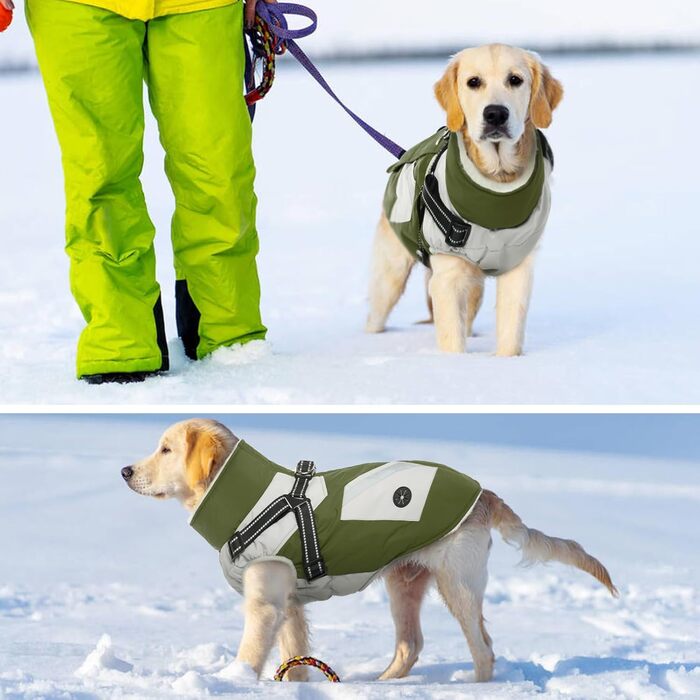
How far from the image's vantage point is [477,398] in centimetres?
373

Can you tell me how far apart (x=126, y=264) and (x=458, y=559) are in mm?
1361

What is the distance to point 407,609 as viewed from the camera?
3441 millimetres

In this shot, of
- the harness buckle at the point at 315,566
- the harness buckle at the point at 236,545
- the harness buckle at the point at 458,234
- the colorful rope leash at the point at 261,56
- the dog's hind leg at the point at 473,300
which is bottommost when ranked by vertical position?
the harness buckle at the point at 315,566

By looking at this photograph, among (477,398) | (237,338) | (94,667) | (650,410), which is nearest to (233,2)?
(237,338)

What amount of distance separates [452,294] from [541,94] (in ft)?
2.19

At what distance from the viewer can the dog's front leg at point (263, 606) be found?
3207 millimetres

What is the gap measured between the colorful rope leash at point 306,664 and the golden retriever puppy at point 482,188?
4.09 feet

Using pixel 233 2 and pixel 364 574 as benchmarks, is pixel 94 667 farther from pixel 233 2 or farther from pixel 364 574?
pixel 233 2

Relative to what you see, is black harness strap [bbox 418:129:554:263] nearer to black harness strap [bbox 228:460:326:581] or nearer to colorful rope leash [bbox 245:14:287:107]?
colorful rope leash [bbox 245:14:287:107]

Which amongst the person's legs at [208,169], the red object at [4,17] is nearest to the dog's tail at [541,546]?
the person's legs at [208,169]


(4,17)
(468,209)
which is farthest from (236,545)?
(4,17)

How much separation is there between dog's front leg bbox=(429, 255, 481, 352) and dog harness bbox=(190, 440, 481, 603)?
85 cm

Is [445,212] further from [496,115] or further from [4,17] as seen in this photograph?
[4,17]

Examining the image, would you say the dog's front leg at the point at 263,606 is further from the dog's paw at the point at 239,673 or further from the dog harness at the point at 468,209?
the dog harness at the point at 468,209
